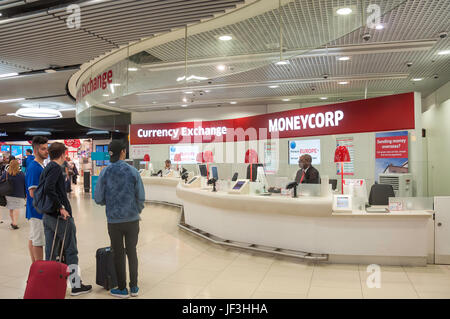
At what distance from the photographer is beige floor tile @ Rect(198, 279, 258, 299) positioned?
11.0ft

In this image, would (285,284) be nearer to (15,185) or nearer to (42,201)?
(42,201)

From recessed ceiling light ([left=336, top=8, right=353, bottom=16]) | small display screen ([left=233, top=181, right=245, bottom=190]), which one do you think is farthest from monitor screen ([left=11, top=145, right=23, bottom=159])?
recessed ceiling light ([left=336, top=8, right=353, bottom=16])

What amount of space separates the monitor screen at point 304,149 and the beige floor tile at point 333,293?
Result: 6.77 m

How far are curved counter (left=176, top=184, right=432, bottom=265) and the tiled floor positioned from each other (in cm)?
19

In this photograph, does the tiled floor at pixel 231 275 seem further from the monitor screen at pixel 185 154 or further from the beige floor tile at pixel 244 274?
the monitor screen at pixel 185 154

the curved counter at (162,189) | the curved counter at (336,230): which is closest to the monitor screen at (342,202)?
the curved counter at (336,230)

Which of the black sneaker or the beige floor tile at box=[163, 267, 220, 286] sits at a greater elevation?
the black sneaker

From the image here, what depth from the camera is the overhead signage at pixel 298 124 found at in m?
8.07

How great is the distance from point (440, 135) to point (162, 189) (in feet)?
26.4

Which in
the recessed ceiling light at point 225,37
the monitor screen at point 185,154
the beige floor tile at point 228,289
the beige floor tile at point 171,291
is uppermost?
the recessed ceiling light at point 225,37

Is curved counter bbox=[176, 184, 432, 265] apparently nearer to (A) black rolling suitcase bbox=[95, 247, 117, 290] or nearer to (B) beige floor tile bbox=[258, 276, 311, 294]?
(B) beige floor tile bbox=[258, 276, 311, 294]

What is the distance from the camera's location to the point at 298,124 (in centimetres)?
1025

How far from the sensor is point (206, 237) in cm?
563

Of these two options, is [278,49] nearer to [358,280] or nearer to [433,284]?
[358,280]
